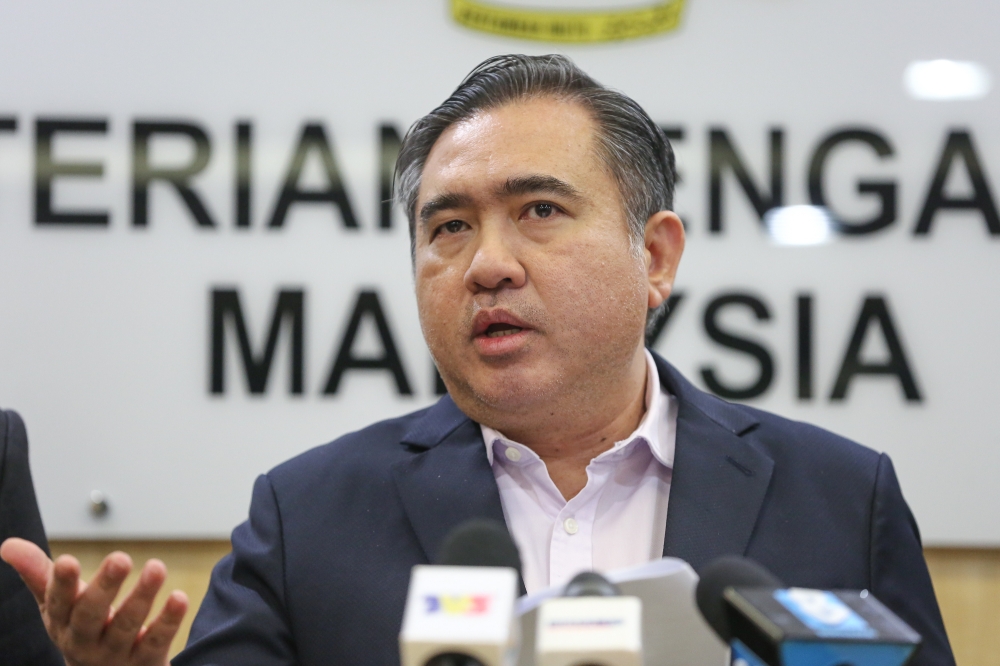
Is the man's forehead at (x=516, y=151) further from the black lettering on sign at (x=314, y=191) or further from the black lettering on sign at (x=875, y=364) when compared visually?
the black lettering on sign at (x=875, y=364)

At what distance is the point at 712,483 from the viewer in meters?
1.50

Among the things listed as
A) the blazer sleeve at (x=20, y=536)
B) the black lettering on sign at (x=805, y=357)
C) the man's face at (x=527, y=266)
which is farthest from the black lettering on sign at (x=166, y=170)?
the black lettering on sign at (x=805, y=357)

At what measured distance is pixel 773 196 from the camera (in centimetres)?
215

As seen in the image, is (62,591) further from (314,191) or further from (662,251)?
(314,191)

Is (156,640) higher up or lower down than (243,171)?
lower down

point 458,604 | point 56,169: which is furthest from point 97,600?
point 56,169

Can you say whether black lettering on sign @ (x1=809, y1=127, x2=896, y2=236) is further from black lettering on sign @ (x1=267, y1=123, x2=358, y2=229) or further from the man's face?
black lettering on sign @ (x1=267, y1=123, x2=358, y2=229)

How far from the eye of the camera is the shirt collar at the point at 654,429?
1.55 m

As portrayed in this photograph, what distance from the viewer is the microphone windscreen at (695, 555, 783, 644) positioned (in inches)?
29.5

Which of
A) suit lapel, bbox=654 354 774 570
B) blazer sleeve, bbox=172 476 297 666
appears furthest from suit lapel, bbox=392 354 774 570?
blazer sleeve, bbox=172 476 297 666

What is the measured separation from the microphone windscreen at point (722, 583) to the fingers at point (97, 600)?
63 cm

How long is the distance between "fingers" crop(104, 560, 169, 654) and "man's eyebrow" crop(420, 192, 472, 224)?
26.8 inches

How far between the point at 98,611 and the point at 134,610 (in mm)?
39

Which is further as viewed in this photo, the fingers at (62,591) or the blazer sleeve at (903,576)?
the blazer sleeve at (903,576)
